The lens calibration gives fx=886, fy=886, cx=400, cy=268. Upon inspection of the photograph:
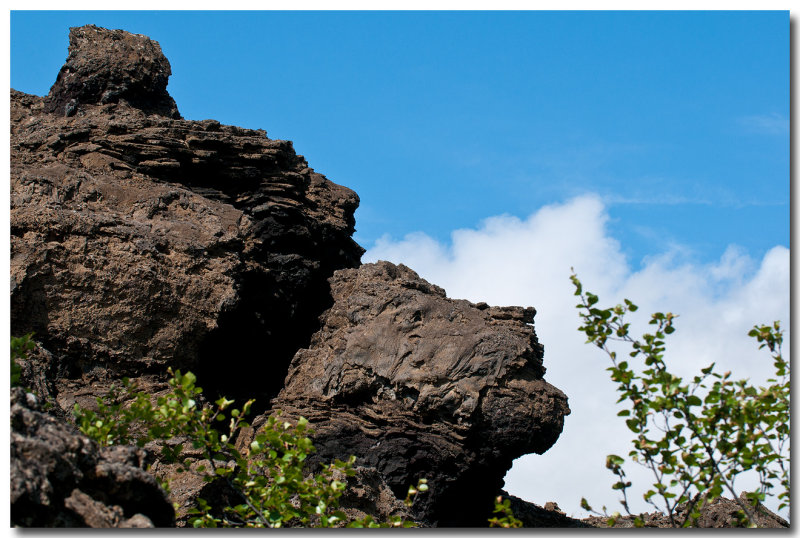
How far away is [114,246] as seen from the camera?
Result: 12.9 meters

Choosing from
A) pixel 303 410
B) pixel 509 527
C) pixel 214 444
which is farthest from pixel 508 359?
pixel 214 444

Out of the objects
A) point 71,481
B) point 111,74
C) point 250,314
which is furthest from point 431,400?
point 111,74

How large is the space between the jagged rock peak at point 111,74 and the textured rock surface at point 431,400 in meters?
5.98

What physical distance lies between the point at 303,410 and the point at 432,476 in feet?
7.21

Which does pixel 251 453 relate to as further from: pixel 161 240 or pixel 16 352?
pixel 161 240

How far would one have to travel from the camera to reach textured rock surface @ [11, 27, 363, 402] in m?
12.6

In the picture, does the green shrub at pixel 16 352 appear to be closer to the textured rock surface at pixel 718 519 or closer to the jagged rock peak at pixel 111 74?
the jagged rock peak at pixel 111 74

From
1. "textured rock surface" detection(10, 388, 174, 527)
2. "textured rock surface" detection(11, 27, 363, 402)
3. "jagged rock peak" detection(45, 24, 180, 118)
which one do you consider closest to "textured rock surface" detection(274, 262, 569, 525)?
"textured rock surface" detection(11, 27, 363, 402)

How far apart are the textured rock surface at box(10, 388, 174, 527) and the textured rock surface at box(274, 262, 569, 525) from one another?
5384mm

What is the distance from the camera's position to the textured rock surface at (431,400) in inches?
510

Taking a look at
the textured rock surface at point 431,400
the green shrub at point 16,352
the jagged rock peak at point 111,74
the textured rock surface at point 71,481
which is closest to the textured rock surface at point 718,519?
the textured rock surface at point 431,400

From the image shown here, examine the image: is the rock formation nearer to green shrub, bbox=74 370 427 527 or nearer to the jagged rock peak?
the jagged rock peak

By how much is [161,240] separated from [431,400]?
4.66m

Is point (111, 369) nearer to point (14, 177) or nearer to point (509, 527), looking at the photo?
point (14, 177)
